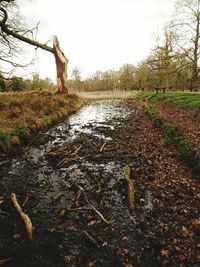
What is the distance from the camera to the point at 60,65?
19.2 meters

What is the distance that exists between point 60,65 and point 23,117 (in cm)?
1039

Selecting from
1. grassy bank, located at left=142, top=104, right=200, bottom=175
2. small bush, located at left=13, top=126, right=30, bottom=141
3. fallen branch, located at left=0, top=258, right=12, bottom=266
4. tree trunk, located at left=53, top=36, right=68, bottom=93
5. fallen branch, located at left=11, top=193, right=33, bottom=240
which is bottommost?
fallen branch, located at left=0, top=258, right=12, bottom=266

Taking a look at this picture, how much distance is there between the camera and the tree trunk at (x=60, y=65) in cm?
1870

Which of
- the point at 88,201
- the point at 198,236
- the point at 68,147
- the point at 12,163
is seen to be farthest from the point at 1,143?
the point at 198,236

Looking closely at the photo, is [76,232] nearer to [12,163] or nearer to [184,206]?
[184,206]

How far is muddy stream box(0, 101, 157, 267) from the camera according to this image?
316 cm

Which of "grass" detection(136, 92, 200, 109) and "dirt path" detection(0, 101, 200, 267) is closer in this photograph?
"dirt path" detection(0, 101, 200, 267)

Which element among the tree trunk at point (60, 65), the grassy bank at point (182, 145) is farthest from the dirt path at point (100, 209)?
the tree trunk at point (60, 65)

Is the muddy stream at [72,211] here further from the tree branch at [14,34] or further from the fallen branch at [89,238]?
the tree branch at [14,34]

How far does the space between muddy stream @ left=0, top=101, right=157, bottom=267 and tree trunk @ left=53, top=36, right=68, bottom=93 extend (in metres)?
13.5

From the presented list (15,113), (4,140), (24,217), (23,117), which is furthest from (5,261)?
(15,113)

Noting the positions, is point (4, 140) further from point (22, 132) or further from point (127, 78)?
point (127, 78)

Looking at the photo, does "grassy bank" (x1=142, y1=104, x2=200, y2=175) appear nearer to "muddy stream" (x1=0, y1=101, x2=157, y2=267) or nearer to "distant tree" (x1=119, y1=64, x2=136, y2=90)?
"muddy stream" (x1=0, y1=101, x2=157, y2=267)

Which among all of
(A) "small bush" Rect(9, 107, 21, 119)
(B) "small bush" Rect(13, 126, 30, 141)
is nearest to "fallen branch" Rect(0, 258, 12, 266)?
(B) "small bush" Rect(13, 126, 30, 141)
